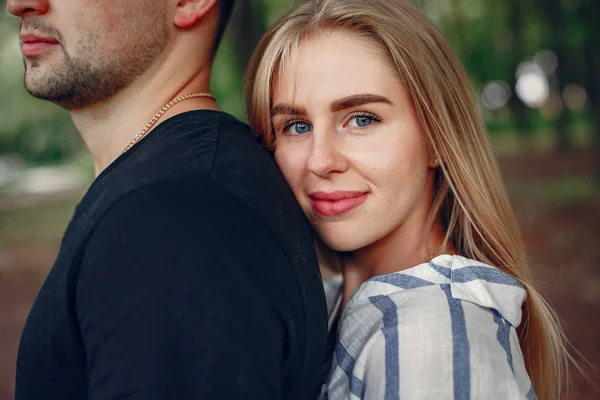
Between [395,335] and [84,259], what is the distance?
0.81 metres

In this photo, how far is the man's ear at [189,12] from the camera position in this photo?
7.36ft

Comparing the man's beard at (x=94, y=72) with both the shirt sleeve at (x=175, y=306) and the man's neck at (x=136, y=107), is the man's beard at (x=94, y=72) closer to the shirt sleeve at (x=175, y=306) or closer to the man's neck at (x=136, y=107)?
the man's neck at (x=136, y=107)

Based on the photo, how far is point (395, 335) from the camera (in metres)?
1.75

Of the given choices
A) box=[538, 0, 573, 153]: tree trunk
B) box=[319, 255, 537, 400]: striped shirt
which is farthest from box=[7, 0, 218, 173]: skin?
box=[538, 0, 573, 153]: tree trunk

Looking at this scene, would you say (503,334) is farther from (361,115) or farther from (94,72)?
(94,72)

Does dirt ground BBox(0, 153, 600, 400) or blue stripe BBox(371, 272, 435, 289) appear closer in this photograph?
blue stripe BBox(371, 272, 435, 289)

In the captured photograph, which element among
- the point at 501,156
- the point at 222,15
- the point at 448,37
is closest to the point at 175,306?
the point at 222,15

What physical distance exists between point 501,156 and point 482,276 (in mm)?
24349

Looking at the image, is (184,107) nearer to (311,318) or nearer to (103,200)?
(103,200)

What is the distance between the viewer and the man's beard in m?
2.12

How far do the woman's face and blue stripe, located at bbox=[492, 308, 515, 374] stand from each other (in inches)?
17.6

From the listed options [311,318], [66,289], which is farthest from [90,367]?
[311,318]

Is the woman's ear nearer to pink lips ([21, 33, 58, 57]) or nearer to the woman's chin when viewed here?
the woman's chin

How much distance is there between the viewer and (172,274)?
143cm
